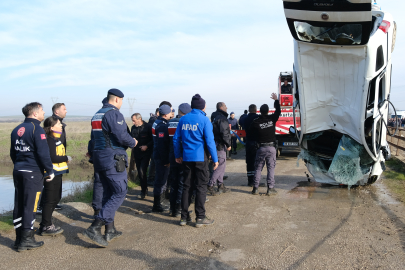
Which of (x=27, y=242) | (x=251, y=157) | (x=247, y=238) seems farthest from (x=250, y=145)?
(x=27, y=242)

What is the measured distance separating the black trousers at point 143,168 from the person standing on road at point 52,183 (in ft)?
6.83

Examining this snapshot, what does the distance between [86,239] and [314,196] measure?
4539 mm

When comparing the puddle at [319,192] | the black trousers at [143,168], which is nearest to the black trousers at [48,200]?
the black trousers at [143,168]

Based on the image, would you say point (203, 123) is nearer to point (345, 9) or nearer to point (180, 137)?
point (180, 137)

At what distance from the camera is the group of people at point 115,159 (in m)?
4.20

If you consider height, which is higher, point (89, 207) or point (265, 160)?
point (265, 160)

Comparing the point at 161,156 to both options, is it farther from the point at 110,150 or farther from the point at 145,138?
the point at 110,150

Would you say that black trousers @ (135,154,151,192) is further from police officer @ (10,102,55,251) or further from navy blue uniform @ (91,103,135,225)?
police officer @ (10,102,55,251)

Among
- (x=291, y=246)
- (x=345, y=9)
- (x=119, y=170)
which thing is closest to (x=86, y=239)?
(x=119, y=170)

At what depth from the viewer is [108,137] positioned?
174 inches

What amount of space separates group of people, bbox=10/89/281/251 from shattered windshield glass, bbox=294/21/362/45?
1.69 m

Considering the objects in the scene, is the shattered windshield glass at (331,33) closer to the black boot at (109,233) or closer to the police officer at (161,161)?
the police officer at (161,161)

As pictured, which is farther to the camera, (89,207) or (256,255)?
(89,207)

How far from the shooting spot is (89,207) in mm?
6203
